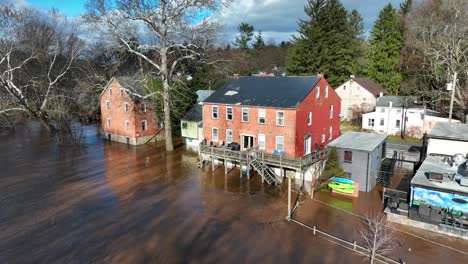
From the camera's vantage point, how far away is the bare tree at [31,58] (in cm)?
3994

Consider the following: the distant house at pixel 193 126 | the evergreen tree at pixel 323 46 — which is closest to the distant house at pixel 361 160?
the distant house at pixel 193 126

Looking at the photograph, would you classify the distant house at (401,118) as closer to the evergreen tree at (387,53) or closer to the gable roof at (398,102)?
the gable roof at (398,102)

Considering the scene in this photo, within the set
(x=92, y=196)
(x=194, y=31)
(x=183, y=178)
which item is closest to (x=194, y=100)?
(x=194, y=31)

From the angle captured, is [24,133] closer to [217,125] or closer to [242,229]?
[217,125]

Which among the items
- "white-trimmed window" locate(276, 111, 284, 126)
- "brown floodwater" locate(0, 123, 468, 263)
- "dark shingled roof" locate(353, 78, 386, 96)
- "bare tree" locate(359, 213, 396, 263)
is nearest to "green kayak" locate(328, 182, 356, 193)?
"brown floodwater" locate(0, 123, 468, 263)

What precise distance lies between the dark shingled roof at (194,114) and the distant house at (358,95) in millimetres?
22292

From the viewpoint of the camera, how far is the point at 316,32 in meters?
50.6

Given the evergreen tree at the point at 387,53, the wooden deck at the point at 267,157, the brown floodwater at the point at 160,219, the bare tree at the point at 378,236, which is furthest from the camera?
the evergreen tree at the point at 387,53

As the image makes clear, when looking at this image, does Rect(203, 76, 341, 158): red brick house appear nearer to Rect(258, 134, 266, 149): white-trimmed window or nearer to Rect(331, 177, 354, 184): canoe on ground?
Rect(258, 134, 266, 149): white-trimmed window

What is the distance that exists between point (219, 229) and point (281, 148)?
10.6 meters

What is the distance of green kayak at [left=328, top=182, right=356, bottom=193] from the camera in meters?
22.0

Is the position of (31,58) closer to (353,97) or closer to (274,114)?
(274,114)

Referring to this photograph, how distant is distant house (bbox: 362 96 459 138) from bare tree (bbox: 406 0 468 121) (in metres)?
2.74

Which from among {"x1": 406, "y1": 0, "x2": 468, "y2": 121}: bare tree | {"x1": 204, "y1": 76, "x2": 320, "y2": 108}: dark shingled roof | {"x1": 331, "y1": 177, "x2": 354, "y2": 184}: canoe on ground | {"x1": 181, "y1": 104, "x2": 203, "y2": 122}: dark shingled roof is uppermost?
{"x1": 406, "y1": 0, "x2": 468, "y2": 121}: bare tree
